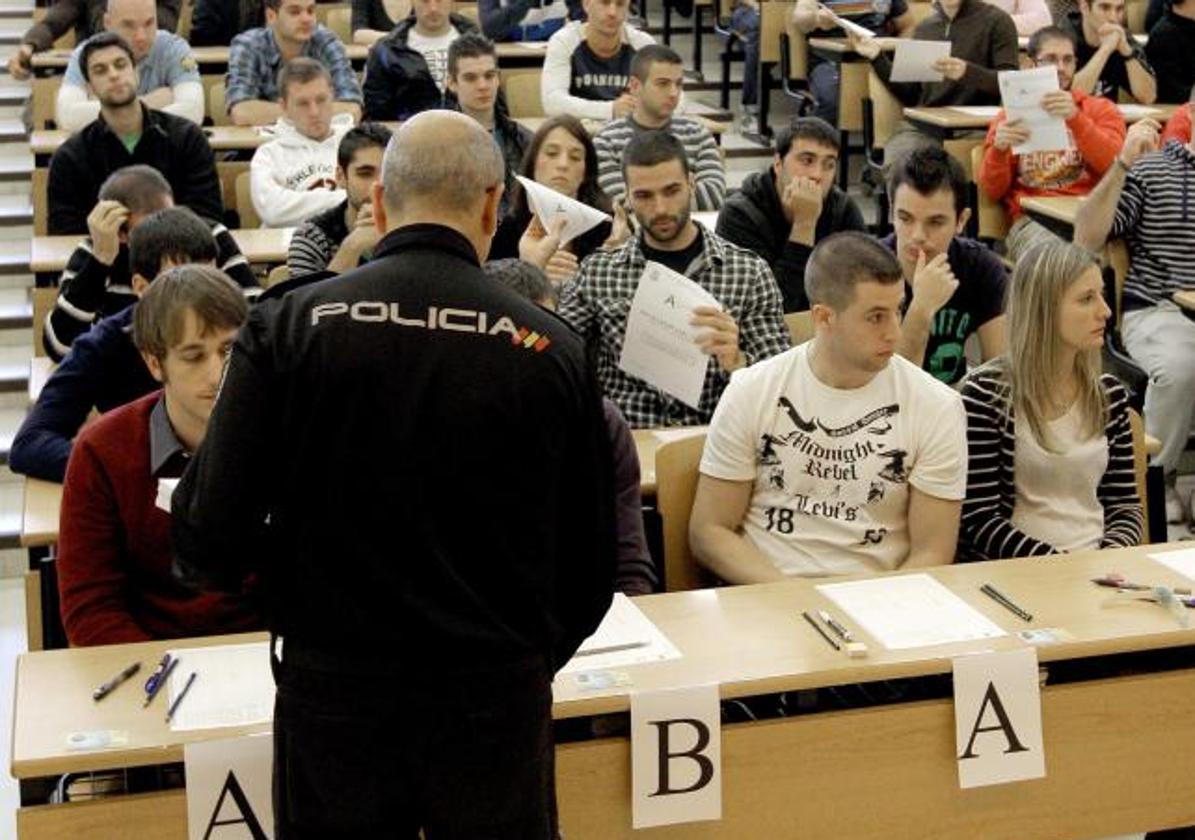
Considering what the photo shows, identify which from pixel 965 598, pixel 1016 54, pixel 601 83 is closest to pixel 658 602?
pixel 965 598

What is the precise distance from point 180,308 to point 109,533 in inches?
15.4

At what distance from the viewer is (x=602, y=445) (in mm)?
2117

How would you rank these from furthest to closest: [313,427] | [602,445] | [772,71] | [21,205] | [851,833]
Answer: [772,71] < [21,205] < [851,833] < [602,445] < [313,427]

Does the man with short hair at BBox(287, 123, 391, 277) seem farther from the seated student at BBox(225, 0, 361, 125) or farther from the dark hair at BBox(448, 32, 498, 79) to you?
the seated student at BBox(225, 0, 361, 125)

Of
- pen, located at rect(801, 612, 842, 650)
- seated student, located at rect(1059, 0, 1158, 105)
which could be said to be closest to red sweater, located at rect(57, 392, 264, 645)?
pen, located at rect(801, 612, 842, 650)

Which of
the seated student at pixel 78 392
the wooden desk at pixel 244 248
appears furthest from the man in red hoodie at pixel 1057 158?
the seated student at pixel 78 392

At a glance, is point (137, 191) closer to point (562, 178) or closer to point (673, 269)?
point (562, 178)

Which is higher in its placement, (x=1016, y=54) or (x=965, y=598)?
(x=1016, y=54)

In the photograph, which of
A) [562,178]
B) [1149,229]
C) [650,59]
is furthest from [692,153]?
[1149,229]

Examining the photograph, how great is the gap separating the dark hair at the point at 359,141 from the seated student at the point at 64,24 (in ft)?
10.6

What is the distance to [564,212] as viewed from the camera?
458 centimetres

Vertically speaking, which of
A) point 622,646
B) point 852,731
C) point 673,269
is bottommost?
point 852,731

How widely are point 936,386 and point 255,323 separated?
1.72 meters

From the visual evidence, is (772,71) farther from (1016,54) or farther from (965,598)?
(965,598)
